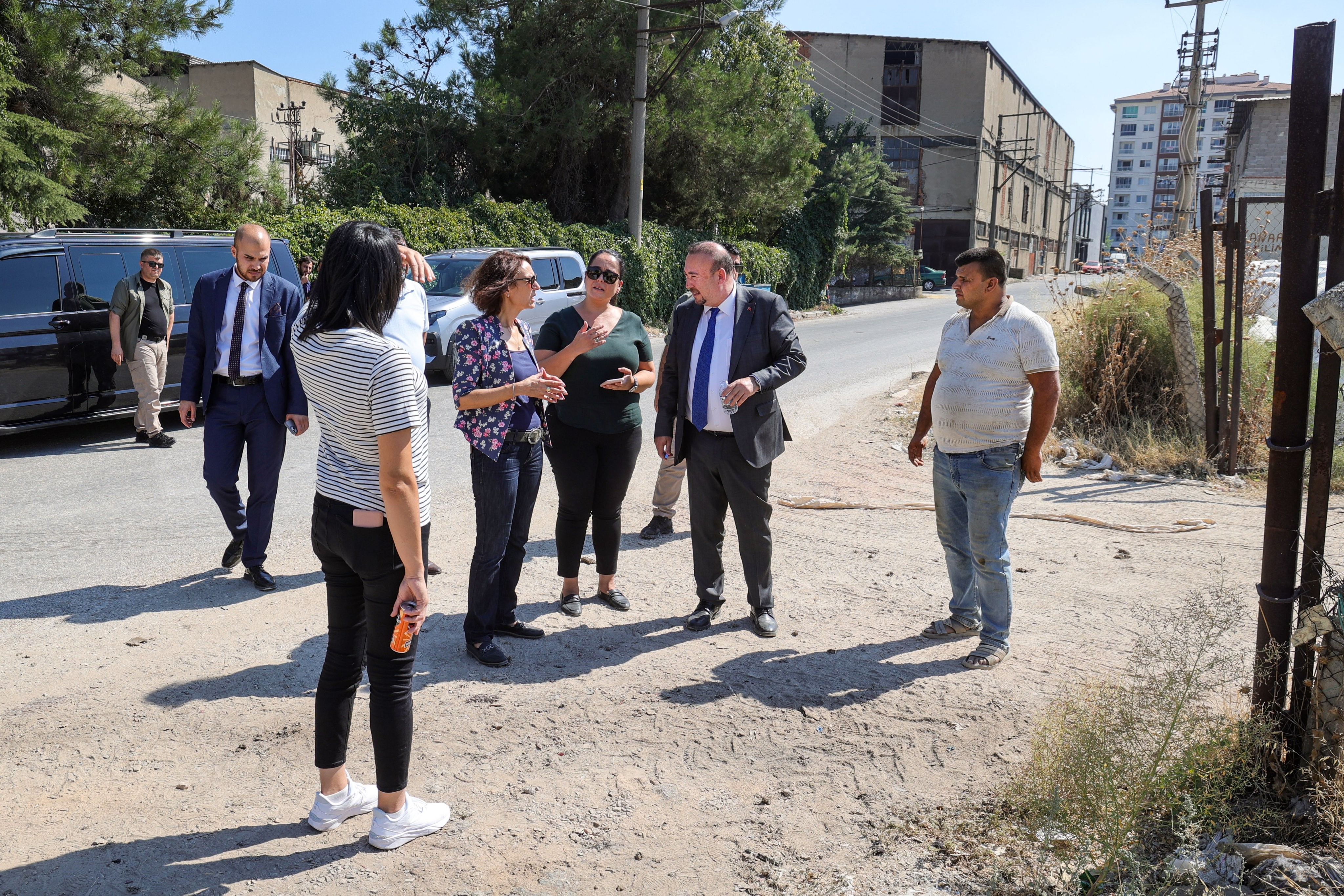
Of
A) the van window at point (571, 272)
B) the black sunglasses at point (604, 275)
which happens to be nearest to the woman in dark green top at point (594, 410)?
the black sunglasses at point (604, 275)

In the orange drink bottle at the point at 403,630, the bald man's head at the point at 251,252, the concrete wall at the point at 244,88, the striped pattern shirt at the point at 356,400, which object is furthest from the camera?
the concrete wall at the point at 244,88

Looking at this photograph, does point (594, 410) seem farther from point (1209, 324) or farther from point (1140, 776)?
point (1209, 324)

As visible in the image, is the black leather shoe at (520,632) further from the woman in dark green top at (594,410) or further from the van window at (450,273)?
the van window at (450,273)

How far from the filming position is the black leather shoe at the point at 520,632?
4.81 meters

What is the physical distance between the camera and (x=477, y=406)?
4355mm

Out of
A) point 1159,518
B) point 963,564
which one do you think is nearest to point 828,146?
point 1159,518

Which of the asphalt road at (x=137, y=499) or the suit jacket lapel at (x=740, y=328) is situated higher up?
the suit jacket lapel at (x=740, y=328)

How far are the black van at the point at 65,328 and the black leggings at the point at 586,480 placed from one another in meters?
6.35

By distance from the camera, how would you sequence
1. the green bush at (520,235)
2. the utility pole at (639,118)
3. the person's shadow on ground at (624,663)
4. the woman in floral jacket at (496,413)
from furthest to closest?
the utility pole at (639,118) < the green bush at (520,235) < the woman in floral jacket at (496,413) < the person's shadow on ground at (624,663)

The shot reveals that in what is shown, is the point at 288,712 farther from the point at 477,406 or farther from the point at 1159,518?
the point at 1159,518

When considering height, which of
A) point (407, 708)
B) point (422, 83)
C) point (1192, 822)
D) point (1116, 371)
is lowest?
point (1192, 822)

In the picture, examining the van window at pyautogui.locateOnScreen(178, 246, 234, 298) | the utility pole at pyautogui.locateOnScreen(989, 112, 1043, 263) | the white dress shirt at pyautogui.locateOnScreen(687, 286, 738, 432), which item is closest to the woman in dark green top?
the white dress shirt at pyautogui.locateOnScreen(687, 286, 738, 432)

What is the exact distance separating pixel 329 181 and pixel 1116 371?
763 inches

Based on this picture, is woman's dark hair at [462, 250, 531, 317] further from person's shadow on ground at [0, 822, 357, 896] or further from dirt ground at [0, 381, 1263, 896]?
person's shadow on ground at [0, 822, 357, 896]
